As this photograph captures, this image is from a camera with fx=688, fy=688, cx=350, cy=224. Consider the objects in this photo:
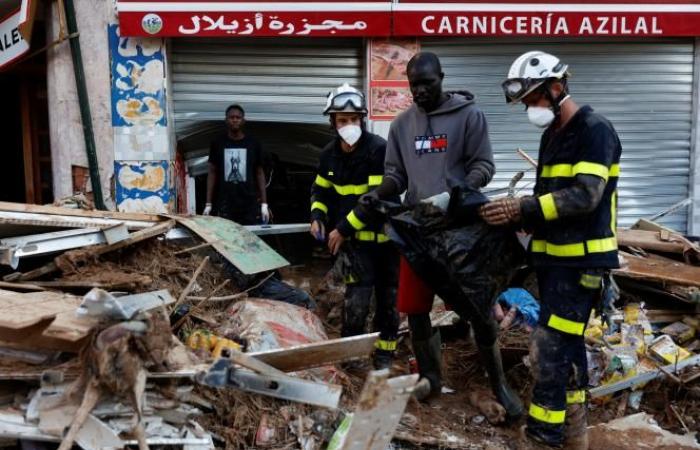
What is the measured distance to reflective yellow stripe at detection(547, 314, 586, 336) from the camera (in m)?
3.46

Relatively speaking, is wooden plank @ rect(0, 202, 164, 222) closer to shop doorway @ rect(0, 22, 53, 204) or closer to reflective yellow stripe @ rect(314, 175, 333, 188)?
reflective yellow stripe @ rect(314, 175, 333, 188)

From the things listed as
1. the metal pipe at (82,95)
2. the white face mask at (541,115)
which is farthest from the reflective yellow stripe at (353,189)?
the metal pipe at (82,95)

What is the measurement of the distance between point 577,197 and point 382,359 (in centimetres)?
203

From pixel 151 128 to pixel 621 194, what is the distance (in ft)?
16.9

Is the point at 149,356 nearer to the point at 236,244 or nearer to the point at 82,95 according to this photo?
the point at 236,244

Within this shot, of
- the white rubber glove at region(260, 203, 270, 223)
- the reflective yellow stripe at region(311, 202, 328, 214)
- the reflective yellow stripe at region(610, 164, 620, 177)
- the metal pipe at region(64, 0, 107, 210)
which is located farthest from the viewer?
the white rubber glove at region(260, 203, 270, 223)

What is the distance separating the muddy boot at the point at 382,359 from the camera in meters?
4.75

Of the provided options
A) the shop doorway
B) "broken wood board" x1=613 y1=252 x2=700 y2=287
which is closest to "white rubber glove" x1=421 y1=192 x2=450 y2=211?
"broken wood board" x1=613 y1=252 x2=700 y2=287

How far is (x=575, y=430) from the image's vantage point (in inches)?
141

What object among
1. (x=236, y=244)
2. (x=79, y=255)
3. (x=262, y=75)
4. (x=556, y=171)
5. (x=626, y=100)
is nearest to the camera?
(x=556, y=171)

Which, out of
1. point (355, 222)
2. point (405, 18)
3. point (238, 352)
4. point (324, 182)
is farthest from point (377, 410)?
point (405, 18)

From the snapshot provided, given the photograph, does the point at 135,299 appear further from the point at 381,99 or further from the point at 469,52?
the point at 469,52

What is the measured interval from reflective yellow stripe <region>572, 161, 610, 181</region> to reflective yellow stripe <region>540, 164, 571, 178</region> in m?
0.11

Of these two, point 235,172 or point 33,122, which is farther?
point 33,122
